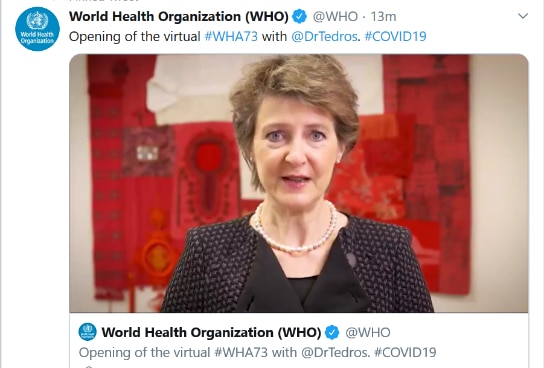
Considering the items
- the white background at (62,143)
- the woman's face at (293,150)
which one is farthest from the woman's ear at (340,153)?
the white background at (62,143)

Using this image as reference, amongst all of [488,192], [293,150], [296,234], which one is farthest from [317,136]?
[488,192]

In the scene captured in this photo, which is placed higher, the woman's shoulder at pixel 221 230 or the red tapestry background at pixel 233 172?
the red tapestry background at pixel 233 172

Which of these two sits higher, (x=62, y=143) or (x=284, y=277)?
(x=62, y=143)

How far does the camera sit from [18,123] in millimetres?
803

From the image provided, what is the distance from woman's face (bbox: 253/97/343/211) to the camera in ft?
2.57

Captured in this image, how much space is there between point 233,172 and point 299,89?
0.16m
